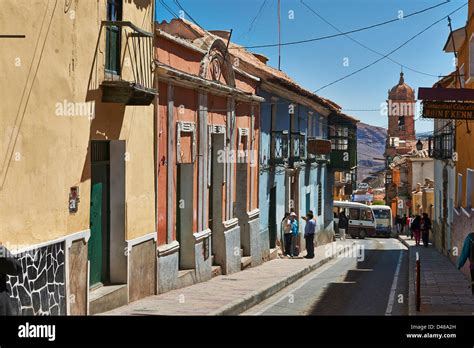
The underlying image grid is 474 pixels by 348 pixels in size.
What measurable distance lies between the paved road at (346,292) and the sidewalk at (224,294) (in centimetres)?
22

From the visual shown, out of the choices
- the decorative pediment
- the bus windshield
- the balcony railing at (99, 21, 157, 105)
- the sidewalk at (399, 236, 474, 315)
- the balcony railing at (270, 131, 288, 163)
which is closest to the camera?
the balcony railing at (99, 21, 157, 105)

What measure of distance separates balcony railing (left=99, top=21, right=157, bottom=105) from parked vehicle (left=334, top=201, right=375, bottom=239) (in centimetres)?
3494

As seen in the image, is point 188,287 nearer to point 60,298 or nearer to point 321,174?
point 60,298

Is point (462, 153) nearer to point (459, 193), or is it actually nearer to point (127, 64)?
point (459, 193)

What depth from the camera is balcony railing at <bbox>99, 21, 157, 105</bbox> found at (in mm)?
11445

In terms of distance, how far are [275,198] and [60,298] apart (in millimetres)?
17000

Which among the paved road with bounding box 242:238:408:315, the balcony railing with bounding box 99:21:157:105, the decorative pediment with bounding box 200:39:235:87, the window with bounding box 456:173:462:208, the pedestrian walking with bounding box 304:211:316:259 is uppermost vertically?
the decorative pediment with bounding box 200:39:235:87

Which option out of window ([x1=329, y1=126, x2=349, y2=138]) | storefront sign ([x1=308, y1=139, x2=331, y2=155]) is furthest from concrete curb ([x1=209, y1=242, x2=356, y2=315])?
window ([x1=329, y1=126, x2=349, y2=138])

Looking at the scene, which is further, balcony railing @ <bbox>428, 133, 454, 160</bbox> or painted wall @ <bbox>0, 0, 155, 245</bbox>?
balcony railing @ <bbox>428, 133, 454, 160</bbox>

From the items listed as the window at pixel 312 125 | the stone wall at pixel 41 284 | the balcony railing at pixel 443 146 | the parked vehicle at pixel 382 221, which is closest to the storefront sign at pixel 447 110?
the stone wall at pixel 41 284

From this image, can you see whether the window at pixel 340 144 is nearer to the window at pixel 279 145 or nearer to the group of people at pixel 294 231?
the window at pixel 279 145

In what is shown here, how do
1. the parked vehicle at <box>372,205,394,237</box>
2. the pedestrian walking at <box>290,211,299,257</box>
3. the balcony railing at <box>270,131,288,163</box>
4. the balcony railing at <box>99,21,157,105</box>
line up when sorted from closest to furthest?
the balcony railing at <box>99,21,157,105</box>
the pedestrian walking at <box>290,211,299,257</box>
the balcony railing at <box>270,131,288,163</box>
the parked vehicle at <box>372,205,394,237</box>

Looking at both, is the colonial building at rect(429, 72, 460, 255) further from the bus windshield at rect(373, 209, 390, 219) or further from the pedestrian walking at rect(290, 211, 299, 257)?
the bus windshield at rect(373, 209, 390, 219)

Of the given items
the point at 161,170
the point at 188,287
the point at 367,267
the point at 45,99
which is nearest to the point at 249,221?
the point at 367,267
